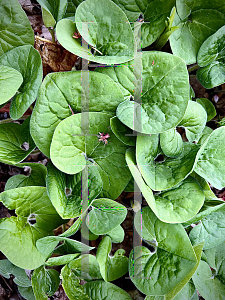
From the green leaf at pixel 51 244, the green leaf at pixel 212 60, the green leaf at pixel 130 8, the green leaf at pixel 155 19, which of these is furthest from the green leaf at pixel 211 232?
the green leaf at pixel 130 8

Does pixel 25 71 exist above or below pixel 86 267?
above

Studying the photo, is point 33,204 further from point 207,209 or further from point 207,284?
point 207,284

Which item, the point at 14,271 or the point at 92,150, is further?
the point at 14,271

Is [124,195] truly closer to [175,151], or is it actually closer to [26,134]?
[175,151]

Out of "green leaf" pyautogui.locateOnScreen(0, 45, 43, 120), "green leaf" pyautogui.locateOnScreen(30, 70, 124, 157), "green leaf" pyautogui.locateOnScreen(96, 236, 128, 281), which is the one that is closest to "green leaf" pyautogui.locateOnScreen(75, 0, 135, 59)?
→ "green leaf" pyautogui.locateOnScreen(30, 70, 124, 157)

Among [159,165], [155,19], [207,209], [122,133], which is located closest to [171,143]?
[159,165]

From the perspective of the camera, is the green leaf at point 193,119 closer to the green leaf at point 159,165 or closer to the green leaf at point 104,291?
the green leaf at point 159,165

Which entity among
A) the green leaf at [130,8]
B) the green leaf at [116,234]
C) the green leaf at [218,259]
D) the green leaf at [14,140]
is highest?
the green leaf at [130,8]
